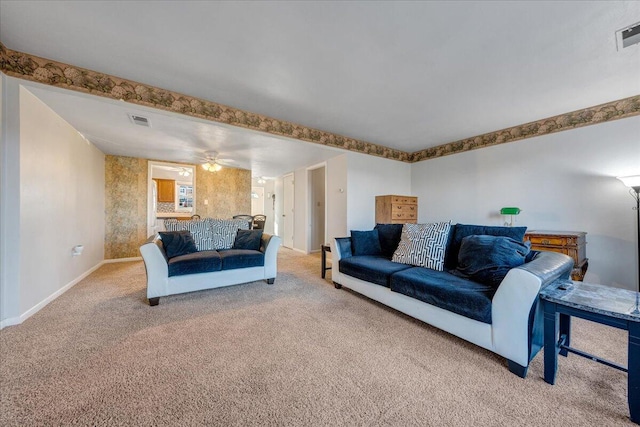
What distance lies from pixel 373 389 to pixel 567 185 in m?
4.26

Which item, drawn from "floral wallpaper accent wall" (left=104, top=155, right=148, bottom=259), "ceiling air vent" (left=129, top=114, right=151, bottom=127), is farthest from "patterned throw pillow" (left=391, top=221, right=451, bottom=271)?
"floral wallpaper accent wall" (left=104, top=155, right=148, bottom=259)

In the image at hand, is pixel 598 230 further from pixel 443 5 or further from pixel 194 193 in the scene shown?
pixel 194 193

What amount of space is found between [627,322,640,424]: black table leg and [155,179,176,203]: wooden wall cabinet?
30.7ft

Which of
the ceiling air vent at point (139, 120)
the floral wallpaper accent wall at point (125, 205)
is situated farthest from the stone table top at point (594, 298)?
the floral wallpaper accent wall at point (125, 205)

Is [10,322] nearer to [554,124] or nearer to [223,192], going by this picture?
[223,192]

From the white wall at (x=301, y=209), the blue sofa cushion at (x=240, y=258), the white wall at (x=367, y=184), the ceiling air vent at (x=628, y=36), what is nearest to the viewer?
the ceiling air vent at (x=628, y=36)

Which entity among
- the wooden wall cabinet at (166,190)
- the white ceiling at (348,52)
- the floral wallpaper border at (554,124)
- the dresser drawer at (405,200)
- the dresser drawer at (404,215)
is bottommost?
the dresser drawer at (404,215)

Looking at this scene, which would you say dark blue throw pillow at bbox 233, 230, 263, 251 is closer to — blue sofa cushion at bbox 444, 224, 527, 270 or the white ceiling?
the white ceiling

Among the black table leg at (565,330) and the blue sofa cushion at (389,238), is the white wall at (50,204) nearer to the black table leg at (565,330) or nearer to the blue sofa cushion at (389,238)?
the blue sofa cushion at (389,238)

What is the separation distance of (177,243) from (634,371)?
160 inches

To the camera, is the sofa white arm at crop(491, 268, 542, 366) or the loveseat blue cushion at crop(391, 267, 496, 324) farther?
the loveseat blue cushion at crop(391, 267, 496, 324)

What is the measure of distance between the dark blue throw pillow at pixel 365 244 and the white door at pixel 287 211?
3.65 m

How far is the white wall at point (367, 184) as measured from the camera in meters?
4.74

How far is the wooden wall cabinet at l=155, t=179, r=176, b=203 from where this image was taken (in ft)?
24.6
